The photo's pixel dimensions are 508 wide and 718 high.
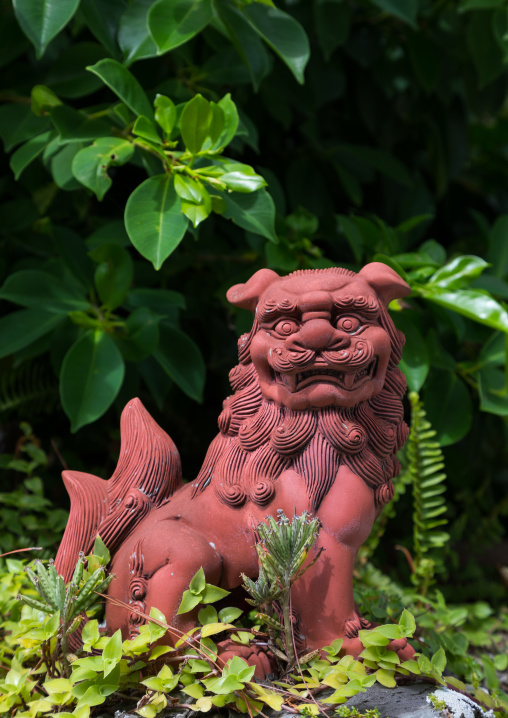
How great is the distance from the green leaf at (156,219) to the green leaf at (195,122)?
10cm

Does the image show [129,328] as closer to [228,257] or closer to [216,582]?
[228,257]

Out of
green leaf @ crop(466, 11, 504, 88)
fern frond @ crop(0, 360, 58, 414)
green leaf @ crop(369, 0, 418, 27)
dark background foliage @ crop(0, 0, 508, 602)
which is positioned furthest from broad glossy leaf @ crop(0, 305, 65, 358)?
green leaf @ crop(466, 11, 504, 88)

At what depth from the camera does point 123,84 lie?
1.56 meters

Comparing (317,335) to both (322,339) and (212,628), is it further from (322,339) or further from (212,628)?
(212,628)

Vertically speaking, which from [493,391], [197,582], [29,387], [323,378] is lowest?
[29,387]

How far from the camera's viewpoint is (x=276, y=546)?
3.74ft

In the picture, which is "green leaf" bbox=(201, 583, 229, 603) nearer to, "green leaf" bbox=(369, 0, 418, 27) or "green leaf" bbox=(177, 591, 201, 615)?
"green leaf" bbox=(177, 591, 201, 615)

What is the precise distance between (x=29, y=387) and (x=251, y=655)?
1373 mm

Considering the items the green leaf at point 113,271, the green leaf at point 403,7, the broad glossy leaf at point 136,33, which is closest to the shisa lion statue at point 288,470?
the green leaf at point 113,271

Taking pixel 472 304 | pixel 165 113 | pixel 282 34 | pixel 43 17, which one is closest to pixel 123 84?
pixel 165 113

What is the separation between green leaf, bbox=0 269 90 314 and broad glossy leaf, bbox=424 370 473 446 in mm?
1002

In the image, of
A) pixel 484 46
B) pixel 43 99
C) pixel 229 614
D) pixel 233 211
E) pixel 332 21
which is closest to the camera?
pixel 229 614

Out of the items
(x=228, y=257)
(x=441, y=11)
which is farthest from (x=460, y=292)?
(x=441, y=11)

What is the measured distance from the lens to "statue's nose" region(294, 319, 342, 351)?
47.8 inches
